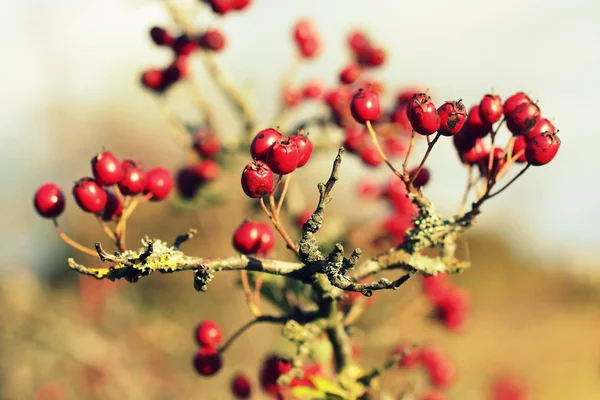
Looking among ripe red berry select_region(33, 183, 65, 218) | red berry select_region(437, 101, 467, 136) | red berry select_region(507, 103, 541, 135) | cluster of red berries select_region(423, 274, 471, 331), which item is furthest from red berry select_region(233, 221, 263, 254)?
cluster of red berries select_region(423, 274, 471, 331)

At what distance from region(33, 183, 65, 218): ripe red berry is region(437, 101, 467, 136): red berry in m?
1.06

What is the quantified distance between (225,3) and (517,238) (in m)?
18.7

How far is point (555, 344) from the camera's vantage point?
41.7 ft

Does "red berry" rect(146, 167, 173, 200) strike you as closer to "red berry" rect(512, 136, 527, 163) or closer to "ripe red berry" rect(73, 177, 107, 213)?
"ripe red berry" rect(73, 177, 107, 213)

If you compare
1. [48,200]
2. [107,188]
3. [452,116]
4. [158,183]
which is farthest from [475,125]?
[48,200]

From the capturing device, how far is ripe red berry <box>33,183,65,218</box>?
149 cm

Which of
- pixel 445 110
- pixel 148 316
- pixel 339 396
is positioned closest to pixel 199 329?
pixel 339 396

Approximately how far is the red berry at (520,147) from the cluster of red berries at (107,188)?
3.12 ft

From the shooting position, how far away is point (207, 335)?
64.8 inches

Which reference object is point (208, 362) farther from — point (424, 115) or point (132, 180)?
point (424, 115)

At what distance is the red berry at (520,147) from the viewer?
1.34 m

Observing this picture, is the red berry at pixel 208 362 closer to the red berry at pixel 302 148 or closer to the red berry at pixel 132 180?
the red berry at pixel 132 180

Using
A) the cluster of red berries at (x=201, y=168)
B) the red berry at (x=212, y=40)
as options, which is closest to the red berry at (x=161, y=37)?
the red berry at (x=212, y=40)

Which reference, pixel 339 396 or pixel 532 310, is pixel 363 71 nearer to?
pixel 339 396
